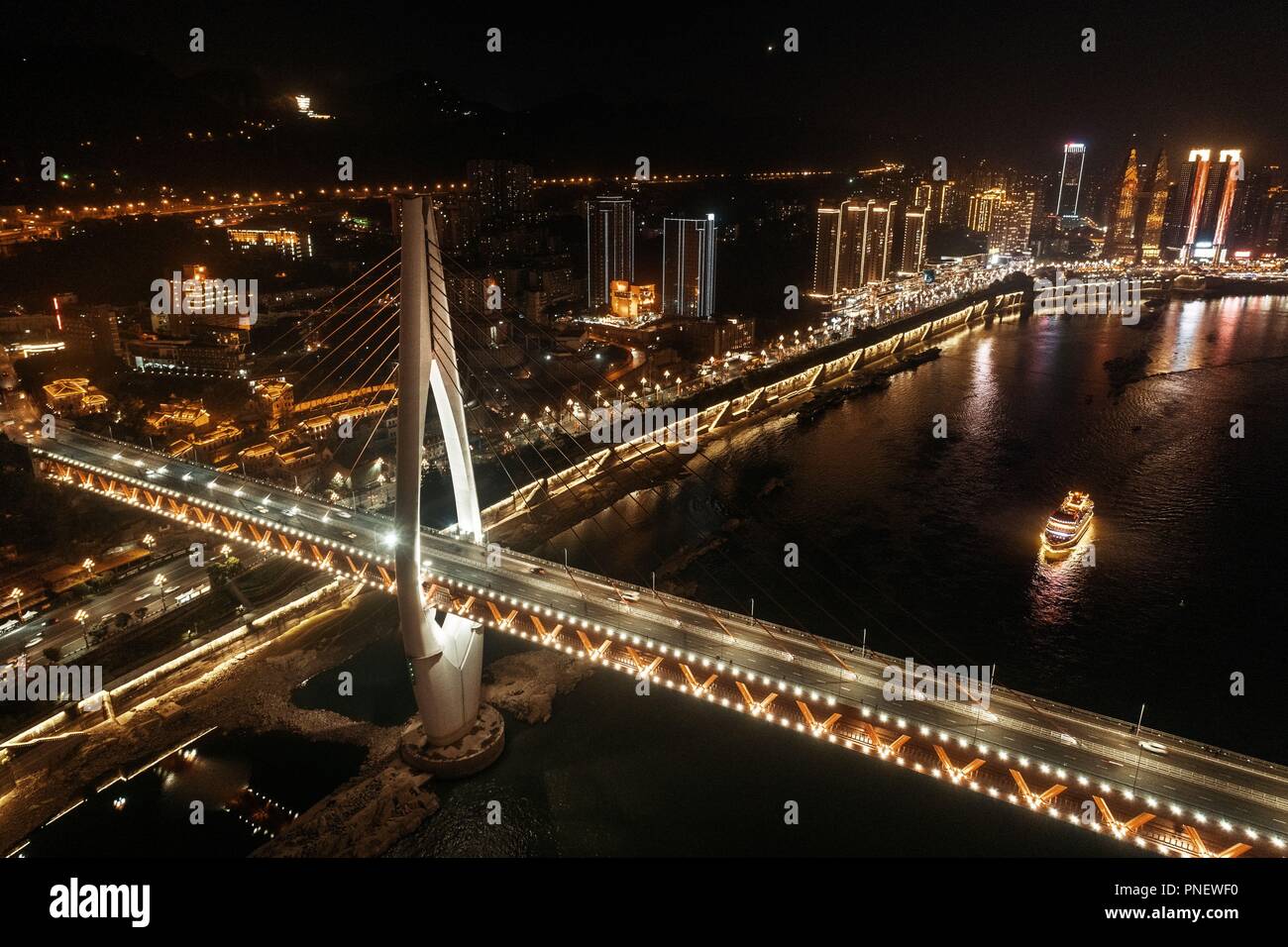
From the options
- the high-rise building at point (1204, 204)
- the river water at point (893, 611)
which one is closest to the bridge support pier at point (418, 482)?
the river water at point (893, 611)

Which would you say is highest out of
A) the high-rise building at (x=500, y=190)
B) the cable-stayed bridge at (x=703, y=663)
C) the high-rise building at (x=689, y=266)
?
the high-rise building at (x=500, y=190)

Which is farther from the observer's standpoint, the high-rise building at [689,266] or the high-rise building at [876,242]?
the high-rise building at [876,242]

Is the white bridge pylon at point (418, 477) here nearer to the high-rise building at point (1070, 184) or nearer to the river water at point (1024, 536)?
the river water at point (1024, 536)

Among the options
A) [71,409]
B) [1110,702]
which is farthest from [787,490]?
[71,409]

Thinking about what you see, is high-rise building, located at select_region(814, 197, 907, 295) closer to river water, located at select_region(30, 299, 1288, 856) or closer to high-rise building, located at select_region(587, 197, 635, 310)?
high-rise building, located at select_region(587, 197, 635, 310)

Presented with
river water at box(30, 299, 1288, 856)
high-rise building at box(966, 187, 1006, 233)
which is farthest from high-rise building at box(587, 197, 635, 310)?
high-rise building at box(966, 187, 1006, 233)
